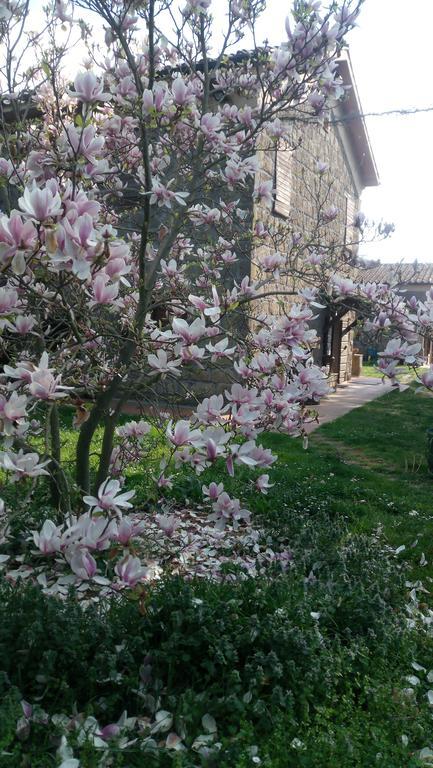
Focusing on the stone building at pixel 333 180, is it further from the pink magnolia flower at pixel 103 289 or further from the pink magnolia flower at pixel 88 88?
the pink magnolia flower at pixel 103 289

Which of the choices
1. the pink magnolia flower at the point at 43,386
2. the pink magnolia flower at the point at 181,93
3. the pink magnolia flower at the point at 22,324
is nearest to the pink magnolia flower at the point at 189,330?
the pink magnolia flower at the point at 43,386

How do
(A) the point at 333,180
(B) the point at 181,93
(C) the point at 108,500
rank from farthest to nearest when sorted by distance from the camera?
(A) the point at 333,180
(B) the point at 181,93
(C) the point at 108,500

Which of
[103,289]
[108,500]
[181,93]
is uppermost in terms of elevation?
[181,93]

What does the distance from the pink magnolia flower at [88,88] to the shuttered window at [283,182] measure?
713 centimetres

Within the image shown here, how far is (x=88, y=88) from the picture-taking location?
204 cm

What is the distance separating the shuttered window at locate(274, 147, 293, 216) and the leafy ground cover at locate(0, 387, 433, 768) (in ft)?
23.0

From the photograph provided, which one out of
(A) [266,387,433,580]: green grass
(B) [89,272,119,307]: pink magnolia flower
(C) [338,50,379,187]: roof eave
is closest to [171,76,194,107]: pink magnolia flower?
(B) [89,272,119,307]: pink magnolia flower

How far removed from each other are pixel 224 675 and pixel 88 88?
6.80ft

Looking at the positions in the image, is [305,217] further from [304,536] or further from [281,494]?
→ [304,536]

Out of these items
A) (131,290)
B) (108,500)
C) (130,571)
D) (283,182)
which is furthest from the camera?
(283,182)

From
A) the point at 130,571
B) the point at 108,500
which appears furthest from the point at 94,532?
the point at 130,571

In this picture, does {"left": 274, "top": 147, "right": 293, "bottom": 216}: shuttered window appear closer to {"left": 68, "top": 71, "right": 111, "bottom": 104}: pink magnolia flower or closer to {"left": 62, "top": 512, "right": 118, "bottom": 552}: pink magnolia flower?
{"left": 68, "top": 71, "right": 111, "bottom": 104}: pink magnolia flower

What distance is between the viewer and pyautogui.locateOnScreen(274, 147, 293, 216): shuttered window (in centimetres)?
908

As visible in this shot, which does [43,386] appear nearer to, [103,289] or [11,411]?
[11,411]
